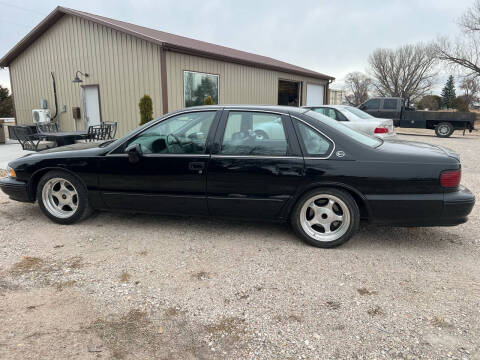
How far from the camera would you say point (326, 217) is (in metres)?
3.62

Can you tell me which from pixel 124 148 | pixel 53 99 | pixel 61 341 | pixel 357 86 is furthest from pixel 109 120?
pixel 357 86

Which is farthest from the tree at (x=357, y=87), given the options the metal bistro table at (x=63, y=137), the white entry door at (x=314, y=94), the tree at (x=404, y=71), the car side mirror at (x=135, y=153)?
the car side mirror at (x=135, y=153)

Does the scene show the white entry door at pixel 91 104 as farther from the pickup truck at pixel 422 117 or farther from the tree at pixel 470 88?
the tree at pixel 470 88

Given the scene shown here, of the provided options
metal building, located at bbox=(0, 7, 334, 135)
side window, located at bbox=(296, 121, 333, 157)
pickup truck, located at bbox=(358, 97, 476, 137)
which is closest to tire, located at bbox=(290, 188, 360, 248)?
side window, located at bbox=(296, 121, 333, 157)

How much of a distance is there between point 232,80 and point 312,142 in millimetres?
10874

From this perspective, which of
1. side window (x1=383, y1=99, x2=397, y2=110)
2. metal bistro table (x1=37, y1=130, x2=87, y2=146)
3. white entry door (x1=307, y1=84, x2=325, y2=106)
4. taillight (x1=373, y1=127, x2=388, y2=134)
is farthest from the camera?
white entry door (x1=307, y1=84, x2=325, y2=106)

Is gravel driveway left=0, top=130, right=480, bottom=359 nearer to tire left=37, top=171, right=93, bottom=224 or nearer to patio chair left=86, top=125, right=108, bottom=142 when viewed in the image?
tire left=37, top=171, right=93, bottom=224

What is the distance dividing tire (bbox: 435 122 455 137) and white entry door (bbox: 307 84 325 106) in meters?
6.14

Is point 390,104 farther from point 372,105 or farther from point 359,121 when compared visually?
point 359,121

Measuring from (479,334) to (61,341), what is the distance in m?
2.73

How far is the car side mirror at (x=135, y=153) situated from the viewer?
3877 mm

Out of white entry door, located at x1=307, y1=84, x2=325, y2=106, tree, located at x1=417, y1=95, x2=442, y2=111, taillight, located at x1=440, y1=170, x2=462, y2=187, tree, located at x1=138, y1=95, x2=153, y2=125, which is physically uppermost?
tree, located at x1=417, y1=95, x2=442, y2=111

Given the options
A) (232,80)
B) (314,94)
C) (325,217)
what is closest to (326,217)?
(325,217)

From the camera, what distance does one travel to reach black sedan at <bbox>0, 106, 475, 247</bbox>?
3.42 m
